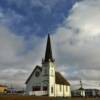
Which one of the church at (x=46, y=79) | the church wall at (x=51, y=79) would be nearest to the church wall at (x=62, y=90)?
the church at (x=46, y=79)

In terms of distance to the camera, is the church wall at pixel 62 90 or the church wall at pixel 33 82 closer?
the church wall at pixel 33 82

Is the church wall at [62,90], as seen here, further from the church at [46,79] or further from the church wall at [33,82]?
Answer: the church wall at [33,82]

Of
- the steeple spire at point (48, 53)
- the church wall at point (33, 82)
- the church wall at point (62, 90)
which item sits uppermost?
the steeple spire at point (48, 53)

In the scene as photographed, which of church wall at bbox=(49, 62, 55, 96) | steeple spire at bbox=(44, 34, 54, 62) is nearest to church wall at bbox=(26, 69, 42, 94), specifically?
church wall at bbox=(49, 62, 55, 96)

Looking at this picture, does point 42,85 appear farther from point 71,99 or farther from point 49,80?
point 71,99

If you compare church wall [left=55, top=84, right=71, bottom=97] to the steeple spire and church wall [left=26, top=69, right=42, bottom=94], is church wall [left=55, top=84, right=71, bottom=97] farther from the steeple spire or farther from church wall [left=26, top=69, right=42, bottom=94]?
the steeple spire

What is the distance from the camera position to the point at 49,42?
68.1 metres

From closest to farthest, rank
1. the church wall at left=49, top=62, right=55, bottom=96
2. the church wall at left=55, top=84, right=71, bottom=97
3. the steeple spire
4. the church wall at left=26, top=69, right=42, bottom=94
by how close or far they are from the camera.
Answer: the church wall at left=49, top=62, right=55, bottom=96
the steeple spire
the church wall at left=26, top=69, right=42, bottom=94
the church wall at left=55, top=84, right=71, bottom=97

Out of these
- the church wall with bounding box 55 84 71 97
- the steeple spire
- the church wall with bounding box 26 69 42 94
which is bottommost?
the church wall with bounding box 55 84 71 97

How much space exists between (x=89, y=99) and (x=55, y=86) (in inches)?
430

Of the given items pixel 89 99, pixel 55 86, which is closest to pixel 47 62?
pixel 55 86

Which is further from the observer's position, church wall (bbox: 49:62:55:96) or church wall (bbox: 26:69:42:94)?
church wall (bbox: 26:69:42:94)

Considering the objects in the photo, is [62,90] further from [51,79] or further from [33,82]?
[33,82]

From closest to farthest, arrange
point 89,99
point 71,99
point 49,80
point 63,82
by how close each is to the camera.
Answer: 1. point 71,99
2. point 89,99
3. point 49,80
4. point 63,82
